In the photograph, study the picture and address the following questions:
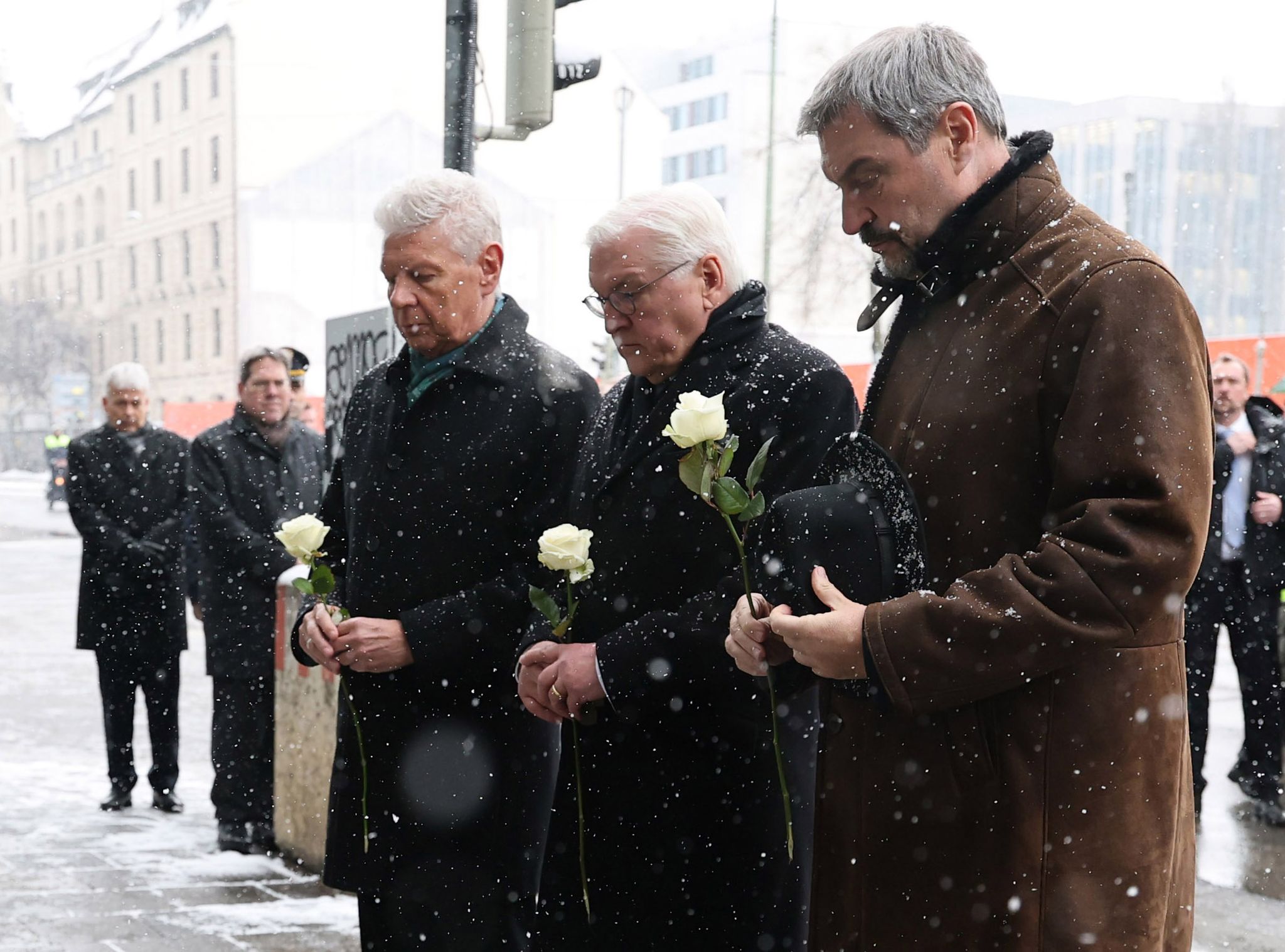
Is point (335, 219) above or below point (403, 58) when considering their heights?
below

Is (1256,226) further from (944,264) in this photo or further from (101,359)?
(944,264)

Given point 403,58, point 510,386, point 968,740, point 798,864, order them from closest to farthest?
point 968,740 < point 798,864 < point 510,386 < point 403,58

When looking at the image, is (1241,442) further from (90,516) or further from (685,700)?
(90,516)

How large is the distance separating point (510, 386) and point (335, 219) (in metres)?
51.9

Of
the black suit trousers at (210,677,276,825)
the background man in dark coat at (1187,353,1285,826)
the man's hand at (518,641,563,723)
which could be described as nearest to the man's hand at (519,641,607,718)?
the man's hand at (518,641,563,723)

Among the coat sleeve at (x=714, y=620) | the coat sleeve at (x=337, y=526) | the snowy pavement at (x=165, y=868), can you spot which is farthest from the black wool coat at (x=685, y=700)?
the snowy pavement at (x=165, y=868)

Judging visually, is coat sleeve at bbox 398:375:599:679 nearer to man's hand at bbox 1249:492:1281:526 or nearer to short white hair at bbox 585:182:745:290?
short white hair at bbox 585:182:745:290

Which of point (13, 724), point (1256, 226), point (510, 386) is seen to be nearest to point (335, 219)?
point (1256, 226)

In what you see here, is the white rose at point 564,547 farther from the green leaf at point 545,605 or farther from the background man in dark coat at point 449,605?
the background man in dark coat at point 449,605

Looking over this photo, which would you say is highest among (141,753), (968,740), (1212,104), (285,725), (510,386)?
(1212,104)

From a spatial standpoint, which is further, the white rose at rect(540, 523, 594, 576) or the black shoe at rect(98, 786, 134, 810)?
the black shoe at rect(98, 786, 134, 810)

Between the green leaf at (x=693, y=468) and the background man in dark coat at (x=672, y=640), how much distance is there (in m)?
0.48

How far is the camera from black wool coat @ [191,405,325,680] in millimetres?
6387

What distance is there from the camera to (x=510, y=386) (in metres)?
3.45
